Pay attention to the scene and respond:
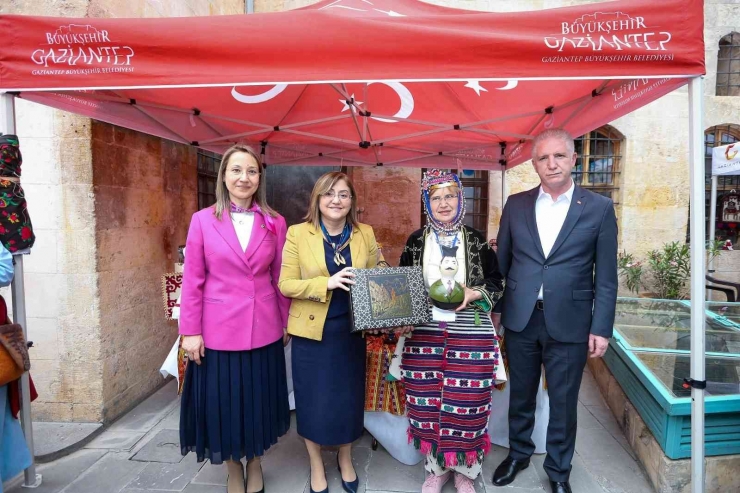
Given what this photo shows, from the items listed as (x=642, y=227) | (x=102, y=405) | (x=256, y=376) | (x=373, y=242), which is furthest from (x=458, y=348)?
(x=642, y=227)

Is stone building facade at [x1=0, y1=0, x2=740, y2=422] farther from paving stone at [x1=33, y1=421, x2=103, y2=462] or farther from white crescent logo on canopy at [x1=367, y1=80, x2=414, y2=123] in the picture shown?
white crescent logo on canopy at [x1=367, y1=80, x2=414, y2=123]

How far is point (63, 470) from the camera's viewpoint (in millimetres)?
2830

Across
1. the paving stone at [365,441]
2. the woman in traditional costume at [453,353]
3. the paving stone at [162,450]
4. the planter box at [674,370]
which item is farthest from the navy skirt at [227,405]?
the planter box at [674,370]

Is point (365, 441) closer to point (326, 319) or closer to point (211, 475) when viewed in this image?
point (211, 475)

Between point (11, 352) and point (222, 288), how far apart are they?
115cm

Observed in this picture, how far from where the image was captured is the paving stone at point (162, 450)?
9.71 ft

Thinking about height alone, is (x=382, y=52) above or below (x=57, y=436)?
above

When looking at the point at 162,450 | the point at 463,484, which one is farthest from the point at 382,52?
the point at 162,450

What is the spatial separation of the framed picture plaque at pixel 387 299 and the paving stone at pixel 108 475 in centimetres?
212

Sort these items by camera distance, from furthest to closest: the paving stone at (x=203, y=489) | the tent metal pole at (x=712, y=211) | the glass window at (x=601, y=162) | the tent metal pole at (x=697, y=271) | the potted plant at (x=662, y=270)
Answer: the glass window at (x=601, y=162) < the potted plant at (x=662, y=270) < the tent metal pole at (x=712, y=211) < the paving stone at (x=203, y=489) < the tent metal pole at (x=697, y=271)

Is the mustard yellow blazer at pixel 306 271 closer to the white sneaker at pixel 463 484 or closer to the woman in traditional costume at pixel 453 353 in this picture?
the woman in traditional costume at pixel 453 353

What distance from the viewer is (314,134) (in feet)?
12.6

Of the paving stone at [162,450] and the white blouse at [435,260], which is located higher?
the white blouse at [435,260]

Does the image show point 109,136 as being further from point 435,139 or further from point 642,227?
point 642,227
